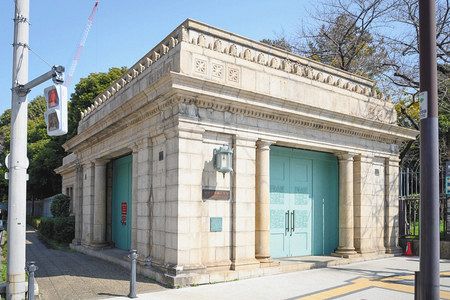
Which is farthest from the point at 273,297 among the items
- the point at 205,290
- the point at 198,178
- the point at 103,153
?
the point at 103,153

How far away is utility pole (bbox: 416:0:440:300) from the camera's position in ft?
17.6

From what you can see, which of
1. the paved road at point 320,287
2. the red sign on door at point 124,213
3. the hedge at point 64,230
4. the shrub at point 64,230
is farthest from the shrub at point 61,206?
the paved road at point 320,287

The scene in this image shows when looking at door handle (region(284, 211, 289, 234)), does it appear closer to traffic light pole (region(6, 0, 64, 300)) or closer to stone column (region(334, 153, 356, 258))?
stone column (region(334, 153, 356, 258))

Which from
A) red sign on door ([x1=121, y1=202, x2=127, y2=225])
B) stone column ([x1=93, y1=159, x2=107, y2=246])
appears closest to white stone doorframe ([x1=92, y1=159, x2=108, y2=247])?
stone column ([x1=93, y1=159, x2=107, y2=246])

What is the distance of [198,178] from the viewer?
34.4 feet

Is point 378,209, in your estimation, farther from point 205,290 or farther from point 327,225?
point 205,290

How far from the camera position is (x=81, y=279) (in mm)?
11047

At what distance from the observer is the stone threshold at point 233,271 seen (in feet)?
32.6

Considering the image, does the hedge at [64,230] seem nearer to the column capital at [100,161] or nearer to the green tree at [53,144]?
the column capital at [100,161]

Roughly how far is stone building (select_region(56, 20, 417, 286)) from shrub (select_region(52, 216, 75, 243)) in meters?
3.58

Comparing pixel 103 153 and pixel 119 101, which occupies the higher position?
pixel 119 101

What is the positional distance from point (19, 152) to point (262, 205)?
6.11 metres

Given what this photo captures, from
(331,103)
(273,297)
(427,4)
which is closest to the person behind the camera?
(427,4)

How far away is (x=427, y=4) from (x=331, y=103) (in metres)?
8.35
